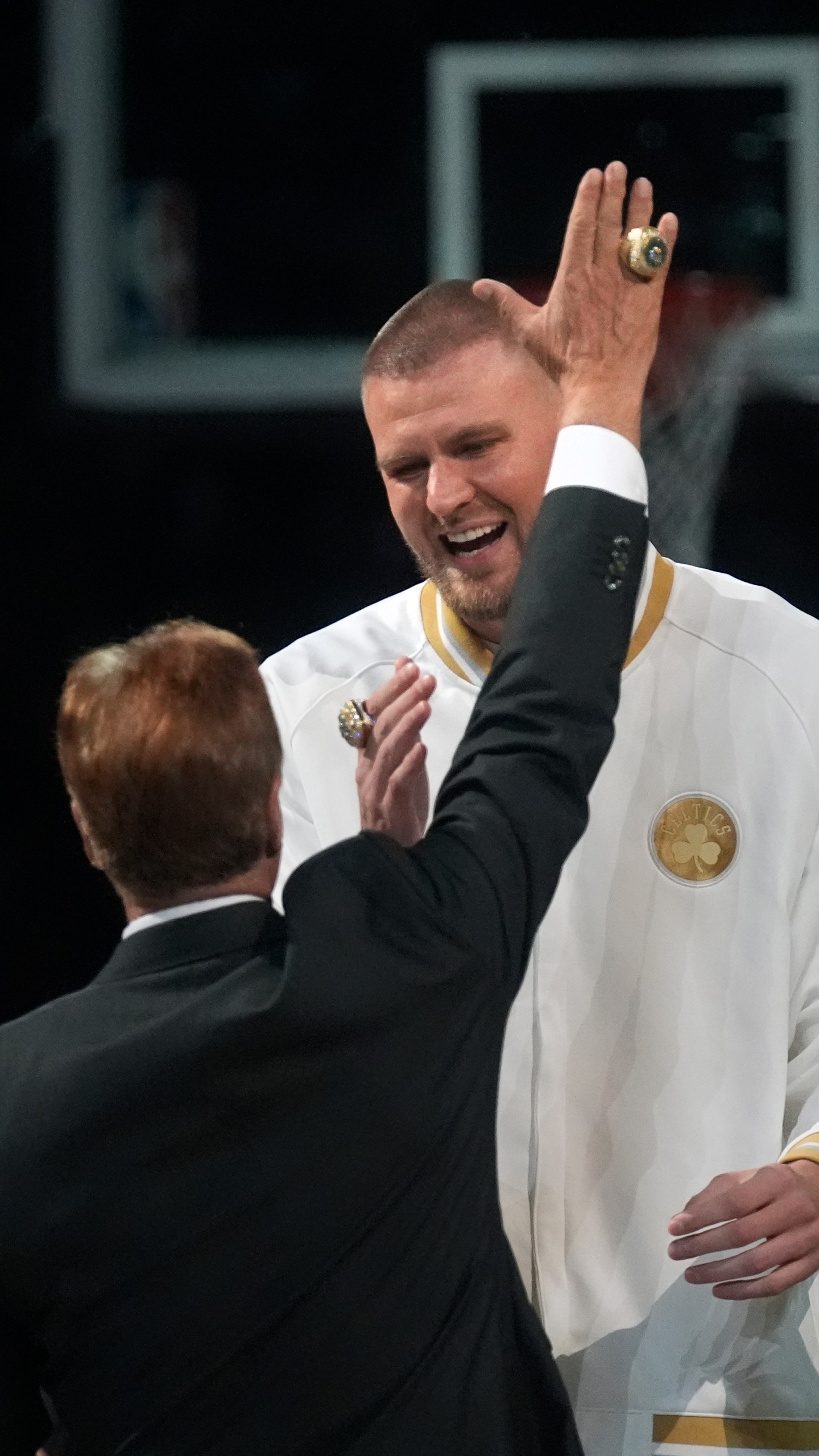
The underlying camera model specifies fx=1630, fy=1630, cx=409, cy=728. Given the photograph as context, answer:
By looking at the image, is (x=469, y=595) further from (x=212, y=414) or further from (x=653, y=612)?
(x=212, y=414)

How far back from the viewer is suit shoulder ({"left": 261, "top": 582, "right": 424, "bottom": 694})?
6.02 ft

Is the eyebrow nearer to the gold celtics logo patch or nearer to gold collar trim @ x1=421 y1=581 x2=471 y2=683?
gold collar trim @ x1=421 y1=581 x2=471 y2=683

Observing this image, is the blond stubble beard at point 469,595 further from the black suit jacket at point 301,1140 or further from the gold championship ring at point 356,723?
the black suit jacket at point 301,1140

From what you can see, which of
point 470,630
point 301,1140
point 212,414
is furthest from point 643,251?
point 212,414

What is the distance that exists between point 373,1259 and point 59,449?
4.69 feet

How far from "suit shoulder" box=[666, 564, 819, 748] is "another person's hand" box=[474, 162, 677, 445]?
39cm

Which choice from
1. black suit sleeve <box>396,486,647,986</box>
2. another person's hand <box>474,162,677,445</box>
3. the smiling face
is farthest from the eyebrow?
black suit sleeve <box>396,486,647,986</box>

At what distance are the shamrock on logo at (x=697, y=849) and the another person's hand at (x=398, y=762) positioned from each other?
0.99ft

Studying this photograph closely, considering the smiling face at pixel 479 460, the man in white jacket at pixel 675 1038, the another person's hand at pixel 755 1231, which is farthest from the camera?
the smiling face at pixel 479 460

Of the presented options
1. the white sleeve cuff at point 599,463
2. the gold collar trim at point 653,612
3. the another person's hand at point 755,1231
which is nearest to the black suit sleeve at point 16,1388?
the another person's hand at point 755,1231

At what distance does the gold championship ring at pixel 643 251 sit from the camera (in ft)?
4.38

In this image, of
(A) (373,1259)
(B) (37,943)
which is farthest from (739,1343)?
(B) (37,943)

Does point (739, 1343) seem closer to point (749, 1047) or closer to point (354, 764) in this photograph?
point (749, 1047)

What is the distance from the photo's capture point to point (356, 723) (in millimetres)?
1574
